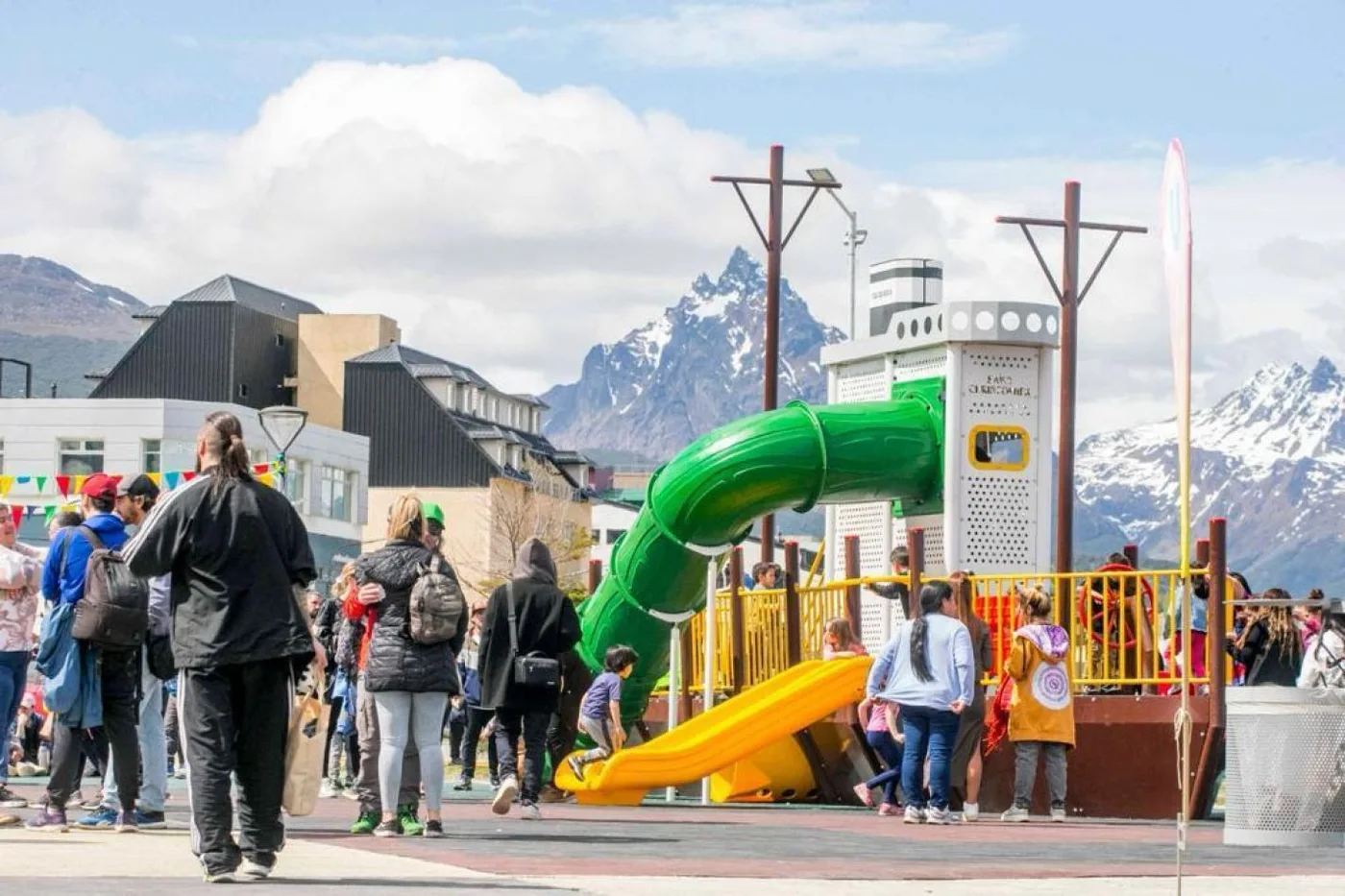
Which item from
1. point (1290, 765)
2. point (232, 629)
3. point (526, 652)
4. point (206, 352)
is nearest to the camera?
point (232, 629)

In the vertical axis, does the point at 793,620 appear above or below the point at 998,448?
below

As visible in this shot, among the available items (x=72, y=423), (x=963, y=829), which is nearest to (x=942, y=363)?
(x=963, y=829)

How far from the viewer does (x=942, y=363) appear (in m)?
23.1

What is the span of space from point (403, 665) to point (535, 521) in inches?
3799

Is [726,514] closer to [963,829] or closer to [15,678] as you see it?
[963,829]

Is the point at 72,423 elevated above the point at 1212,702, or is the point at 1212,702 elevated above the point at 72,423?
the point at 72,423

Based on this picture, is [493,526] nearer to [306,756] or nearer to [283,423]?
[283,423]

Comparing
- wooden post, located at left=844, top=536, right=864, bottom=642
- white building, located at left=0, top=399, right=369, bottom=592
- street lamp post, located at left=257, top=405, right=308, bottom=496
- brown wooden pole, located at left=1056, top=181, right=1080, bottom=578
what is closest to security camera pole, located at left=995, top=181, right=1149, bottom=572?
brown wooden pole, located at left=1056, top=181, right=1080, bottom=578

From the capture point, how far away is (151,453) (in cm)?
8706

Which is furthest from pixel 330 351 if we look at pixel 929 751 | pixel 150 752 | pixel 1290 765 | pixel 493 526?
pixel 1290 765

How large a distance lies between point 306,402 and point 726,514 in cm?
9991

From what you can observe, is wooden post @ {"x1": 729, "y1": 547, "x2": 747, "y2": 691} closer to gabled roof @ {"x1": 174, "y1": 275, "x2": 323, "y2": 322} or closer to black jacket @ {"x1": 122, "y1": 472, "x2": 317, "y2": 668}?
Answer: black jacket @ {"x1": 122, "y1": 472, "x2": 317, "y2": 668}

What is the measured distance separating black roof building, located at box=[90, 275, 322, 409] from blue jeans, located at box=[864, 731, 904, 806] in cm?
9534

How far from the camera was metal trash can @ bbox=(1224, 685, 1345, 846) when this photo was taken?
47.8 feet
